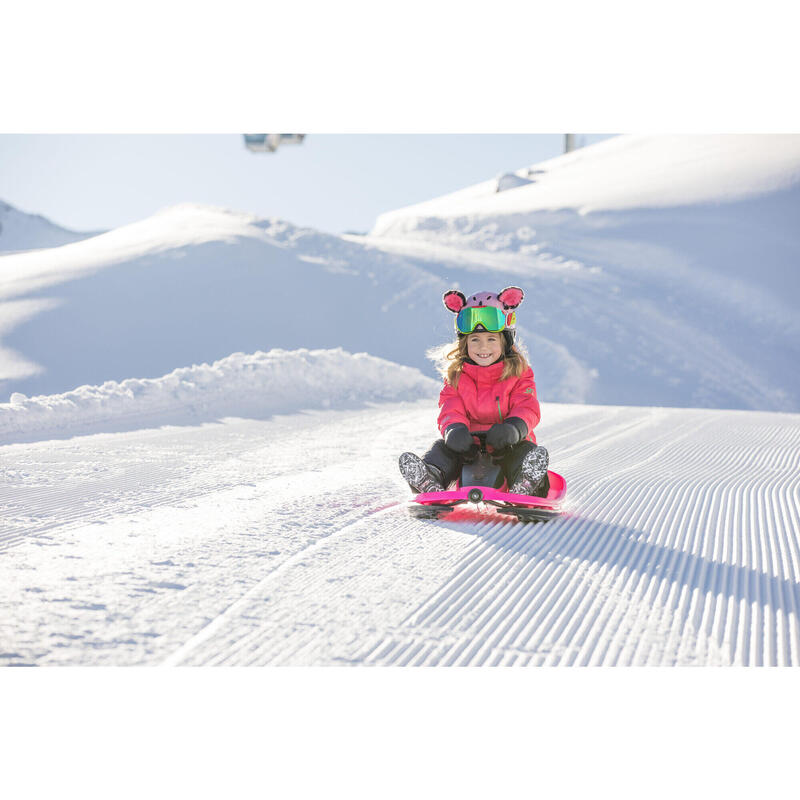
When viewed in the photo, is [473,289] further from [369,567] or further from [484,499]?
[369,567]

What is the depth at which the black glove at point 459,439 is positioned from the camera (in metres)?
3.21

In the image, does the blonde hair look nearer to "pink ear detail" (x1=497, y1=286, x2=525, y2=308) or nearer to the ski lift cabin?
"pink ear detail" (x1=497, y1=286, x2=525, y2=308)

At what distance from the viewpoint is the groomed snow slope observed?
76.7 inches

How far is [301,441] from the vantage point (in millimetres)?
5348

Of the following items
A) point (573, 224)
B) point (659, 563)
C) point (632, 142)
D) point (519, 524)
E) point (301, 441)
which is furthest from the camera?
point (632, 142)

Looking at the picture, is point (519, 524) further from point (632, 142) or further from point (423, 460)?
point (632, 142)

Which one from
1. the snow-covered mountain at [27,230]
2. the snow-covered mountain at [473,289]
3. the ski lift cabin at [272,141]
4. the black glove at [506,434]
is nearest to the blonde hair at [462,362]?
the black glove at [506,434]

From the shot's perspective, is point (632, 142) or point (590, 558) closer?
point (590, 558)

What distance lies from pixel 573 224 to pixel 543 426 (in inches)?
493

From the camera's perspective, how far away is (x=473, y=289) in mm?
12891

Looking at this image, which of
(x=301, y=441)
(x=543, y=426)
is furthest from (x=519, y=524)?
(x=543, y=426)

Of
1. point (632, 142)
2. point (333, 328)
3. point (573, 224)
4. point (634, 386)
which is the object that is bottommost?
point (634, 386)

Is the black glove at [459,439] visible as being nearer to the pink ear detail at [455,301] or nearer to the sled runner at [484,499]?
the sled runner at [484,499]

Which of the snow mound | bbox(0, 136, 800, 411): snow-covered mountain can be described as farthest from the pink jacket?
bbox(0, 136, 800, 411): snow-covered mountain
